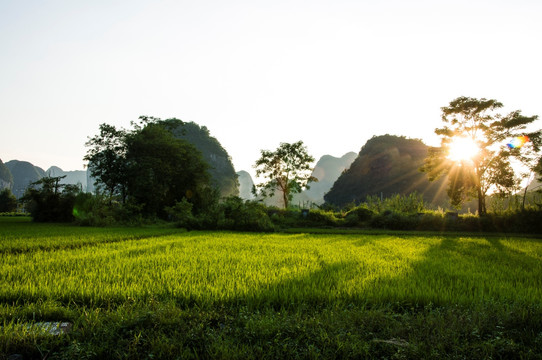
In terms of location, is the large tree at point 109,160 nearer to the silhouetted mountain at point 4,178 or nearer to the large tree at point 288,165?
the large tree at point 288,165

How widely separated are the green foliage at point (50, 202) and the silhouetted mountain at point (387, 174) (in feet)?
205

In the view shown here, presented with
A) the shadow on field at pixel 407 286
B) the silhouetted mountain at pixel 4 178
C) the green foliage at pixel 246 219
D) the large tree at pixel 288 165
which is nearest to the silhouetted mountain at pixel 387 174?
the large tree at pixel 288 165

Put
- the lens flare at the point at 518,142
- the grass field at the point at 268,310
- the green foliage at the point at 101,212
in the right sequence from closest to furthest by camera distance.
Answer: the grass field at the point at 268,310 < the green foliage at the point at 101,212 < the lens flare at the point at 518,142

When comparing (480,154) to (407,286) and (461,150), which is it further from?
(407,286)

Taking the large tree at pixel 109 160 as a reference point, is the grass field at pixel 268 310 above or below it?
below

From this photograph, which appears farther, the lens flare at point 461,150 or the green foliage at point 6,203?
the green foliage at point 6,203

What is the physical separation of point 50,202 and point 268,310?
24.5m

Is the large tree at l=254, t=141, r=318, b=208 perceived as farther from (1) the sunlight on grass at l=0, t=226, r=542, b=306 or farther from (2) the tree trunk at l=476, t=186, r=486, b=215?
(1) the sunlight on grass at l=0, t=226, r=542, b=306

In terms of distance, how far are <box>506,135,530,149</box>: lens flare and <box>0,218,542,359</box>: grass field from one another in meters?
18.9

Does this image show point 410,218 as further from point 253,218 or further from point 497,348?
point 497,348

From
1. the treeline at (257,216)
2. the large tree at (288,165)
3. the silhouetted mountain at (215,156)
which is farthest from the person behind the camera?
the silhouetted mountain at (215,156)

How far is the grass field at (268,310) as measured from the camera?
2.14 meters

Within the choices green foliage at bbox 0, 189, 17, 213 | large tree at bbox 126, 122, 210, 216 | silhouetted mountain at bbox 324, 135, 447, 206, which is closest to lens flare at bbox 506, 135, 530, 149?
large tree at bbox 126, 122, 210, 216

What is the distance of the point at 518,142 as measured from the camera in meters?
19.3
